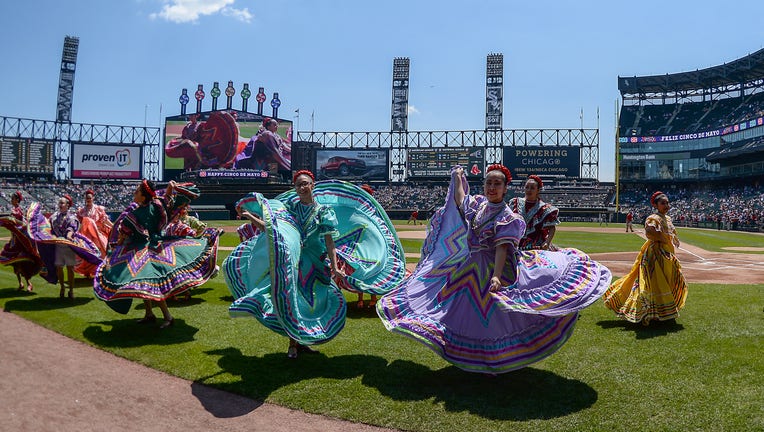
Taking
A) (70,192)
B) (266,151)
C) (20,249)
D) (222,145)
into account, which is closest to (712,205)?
(266,151)

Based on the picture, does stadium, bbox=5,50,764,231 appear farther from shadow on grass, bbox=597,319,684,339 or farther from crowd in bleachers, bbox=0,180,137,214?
shadow on grass, bbox=597,319,684,339

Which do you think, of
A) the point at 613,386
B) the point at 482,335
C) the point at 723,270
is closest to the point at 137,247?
the point at 482,335

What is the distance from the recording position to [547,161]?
6744 centimetres

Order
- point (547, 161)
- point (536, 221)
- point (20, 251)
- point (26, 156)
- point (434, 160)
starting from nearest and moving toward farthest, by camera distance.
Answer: point (536, 221)
point (20, 251)
point (26, 156)
point (547, 161)
point (434, 160)

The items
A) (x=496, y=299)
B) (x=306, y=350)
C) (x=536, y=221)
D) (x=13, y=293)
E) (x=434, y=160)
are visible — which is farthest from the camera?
(x=434, y=160)

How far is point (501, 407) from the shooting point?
4.83 m

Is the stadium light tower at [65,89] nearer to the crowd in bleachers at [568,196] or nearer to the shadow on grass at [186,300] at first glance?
the crowd in bleachers at [568,196]

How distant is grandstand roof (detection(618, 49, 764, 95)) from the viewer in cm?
5928

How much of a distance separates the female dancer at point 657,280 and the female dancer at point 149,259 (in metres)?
6.31

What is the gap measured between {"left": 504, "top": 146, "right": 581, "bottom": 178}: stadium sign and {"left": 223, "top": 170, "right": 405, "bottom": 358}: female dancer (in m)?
62.2

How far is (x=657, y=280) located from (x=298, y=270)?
5173mm

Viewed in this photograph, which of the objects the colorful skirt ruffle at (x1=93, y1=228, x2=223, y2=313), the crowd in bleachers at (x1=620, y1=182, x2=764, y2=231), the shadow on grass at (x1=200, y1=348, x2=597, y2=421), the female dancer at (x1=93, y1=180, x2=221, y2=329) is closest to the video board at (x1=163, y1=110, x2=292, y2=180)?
the crowd in bleachers at (x1=620, y1=182, x2=764, y2=231)

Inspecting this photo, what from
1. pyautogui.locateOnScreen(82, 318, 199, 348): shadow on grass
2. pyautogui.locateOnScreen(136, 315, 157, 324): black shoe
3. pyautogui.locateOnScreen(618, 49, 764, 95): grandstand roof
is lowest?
pyautogui.locateOnScreen(82, 318, 199, 348): shadow on grass

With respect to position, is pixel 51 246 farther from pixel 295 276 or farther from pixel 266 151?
pixel 266 151
